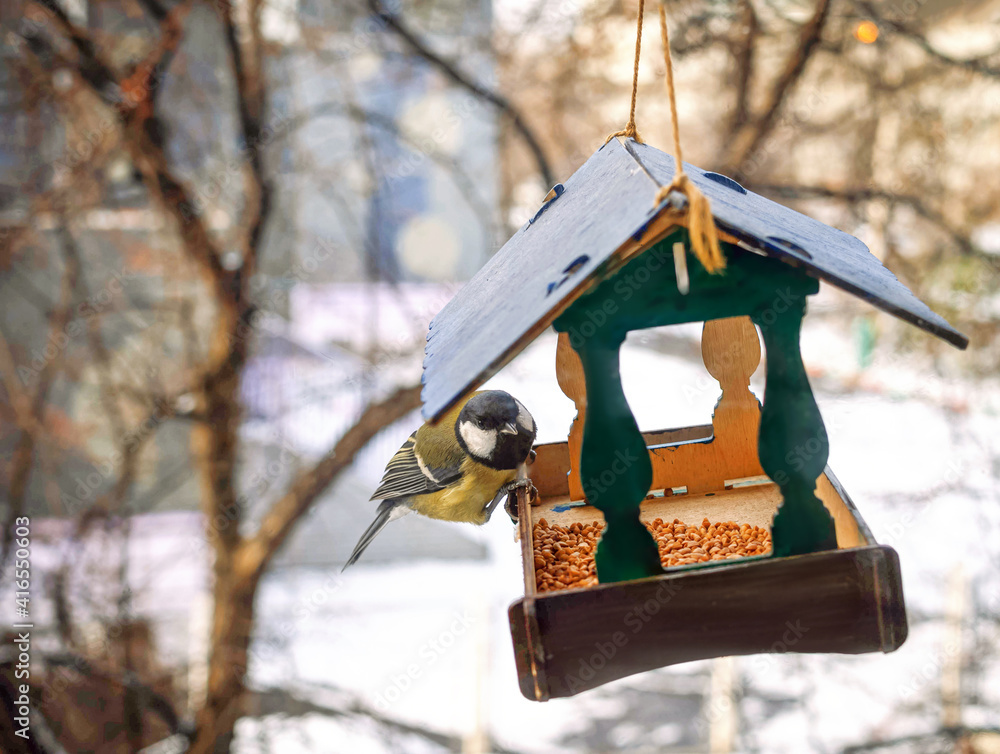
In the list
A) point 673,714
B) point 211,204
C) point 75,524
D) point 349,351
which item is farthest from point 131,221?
point 673,714

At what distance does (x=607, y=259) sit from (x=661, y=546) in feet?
2.51

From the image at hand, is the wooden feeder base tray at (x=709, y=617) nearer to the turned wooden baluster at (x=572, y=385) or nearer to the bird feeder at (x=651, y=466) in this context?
the bird feeder at (x=651, y=466)

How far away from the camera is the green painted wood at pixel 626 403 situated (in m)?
1.19

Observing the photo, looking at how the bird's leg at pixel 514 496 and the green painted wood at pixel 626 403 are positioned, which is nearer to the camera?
the green painted wood at pixel 626 403

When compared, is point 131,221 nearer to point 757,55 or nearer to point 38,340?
point 38,340

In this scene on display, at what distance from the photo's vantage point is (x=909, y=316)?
3.65 ft

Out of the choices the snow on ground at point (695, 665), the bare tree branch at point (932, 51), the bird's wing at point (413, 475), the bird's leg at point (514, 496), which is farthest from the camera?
the snow on ground at point (695, 665)

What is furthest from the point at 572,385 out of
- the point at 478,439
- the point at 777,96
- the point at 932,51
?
the point at 932,51

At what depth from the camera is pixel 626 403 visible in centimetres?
122

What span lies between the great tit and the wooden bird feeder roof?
342 millimetres

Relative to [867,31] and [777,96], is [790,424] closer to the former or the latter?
[777,96]

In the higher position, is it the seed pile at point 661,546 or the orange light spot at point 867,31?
the orange light spot at point 867,31

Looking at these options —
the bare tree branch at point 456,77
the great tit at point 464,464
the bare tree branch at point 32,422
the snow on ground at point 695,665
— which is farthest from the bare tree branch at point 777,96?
the bare tree branch at point 32,422

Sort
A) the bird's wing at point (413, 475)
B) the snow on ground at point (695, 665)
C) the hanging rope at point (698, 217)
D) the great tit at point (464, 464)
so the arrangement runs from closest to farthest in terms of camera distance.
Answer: the hanging rope at point (698, 217)
the great tit at point (464, 464)
the bird's wing at point (413, 475)
the snow on ground at point (695, 665)
